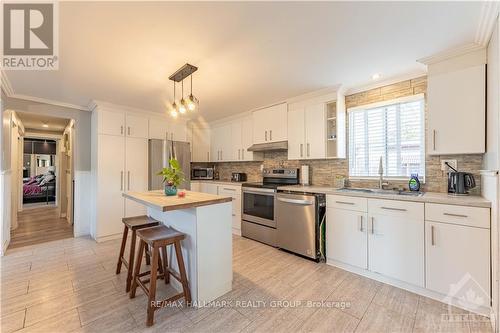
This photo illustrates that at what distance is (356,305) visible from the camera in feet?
6.27

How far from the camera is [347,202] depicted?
2.55m

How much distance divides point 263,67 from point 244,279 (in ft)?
7.73

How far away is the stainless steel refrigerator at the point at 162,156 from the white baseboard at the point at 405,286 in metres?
3.26

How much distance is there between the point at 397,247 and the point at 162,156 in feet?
13.1

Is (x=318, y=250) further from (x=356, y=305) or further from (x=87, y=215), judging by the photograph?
(x=87, y=215)

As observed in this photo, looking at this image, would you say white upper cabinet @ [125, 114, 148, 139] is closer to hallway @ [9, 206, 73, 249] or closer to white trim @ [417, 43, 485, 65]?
hallway @ [9, 206, 73, 249]

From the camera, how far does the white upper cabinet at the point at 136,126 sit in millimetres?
3936

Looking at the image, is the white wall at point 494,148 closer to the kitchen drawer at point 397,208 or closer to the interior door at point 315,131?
the kitchen drawer at point 397,208

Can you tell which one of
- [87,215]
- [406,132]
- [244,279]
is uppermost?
[406,132]

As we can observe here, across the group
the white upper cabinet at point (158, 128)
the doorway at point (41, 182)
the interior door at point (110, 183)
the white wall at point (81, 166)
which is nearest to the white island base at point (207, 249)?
the interior door at point (110, 183)

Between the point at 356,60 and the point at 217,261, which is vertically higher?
the point at 356,60

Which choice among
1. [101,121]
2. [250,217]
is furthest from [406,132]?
[101,121]

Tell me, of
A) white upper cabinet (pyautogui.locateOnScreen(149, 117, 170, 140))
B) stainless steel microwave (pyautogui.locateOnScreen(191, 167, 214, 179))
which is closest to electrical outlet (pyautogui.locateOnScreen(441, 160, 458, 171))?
stainless steel microwave (pyautogui.locateOnScreen(191, 167, 214, 179))

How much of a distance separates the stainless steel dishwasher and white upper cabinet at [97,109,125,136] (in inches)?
119
